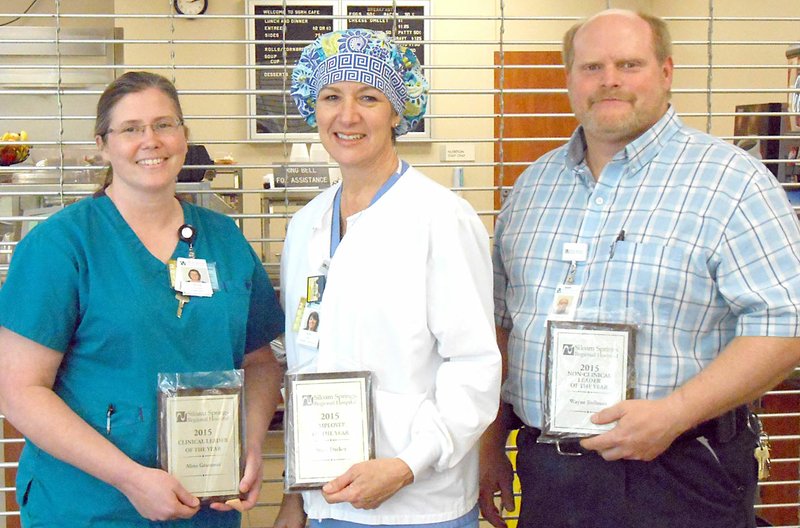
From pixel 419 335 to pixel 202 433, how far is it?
476 millimetres

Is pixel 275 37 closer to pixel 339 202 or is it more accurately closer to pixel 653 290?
pixel 339 202

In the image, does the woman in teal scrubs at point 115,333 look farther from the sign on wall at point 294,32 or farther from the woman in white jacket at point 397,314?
the sign on wall at point 294,32

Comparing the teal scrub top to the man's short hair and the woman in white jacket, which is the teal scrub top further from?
the man's short hair

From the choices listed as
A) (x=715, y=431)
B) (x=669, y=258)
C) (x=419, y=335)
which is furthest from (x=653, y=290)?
(x=419, y=335)

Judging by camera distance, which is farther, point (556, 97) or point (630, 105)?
point (556, 97)

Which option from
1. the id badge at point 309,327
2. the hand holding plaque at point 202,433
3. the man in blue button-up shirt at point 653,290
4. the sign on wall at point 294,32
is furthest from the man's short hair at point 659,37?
the sign on wall at point 294,32

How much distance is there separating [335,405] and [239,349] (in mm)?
329

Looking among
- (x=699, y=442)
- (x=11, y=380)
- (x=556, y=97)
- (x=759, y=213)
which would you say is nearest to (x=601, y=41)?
(x=759, y=213)

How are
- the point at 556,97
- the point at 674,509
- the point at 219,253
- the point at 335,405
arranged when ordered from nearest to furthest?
the point at 335,405 < the point at 674,509 < the point at 219,253 < the point at 556,97

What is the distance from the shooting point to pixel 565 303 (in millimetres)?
1848

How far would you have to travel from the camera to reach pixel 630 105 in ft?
6.19

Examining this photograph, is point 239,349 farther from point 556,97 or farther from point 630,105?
point 556,97

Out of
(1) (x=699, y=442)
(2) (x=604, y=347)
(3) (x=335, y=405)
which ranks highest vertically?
(2) (x=604, y=347)

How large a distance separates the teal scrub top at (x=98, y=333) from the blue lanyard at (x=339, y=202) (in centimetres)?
31
